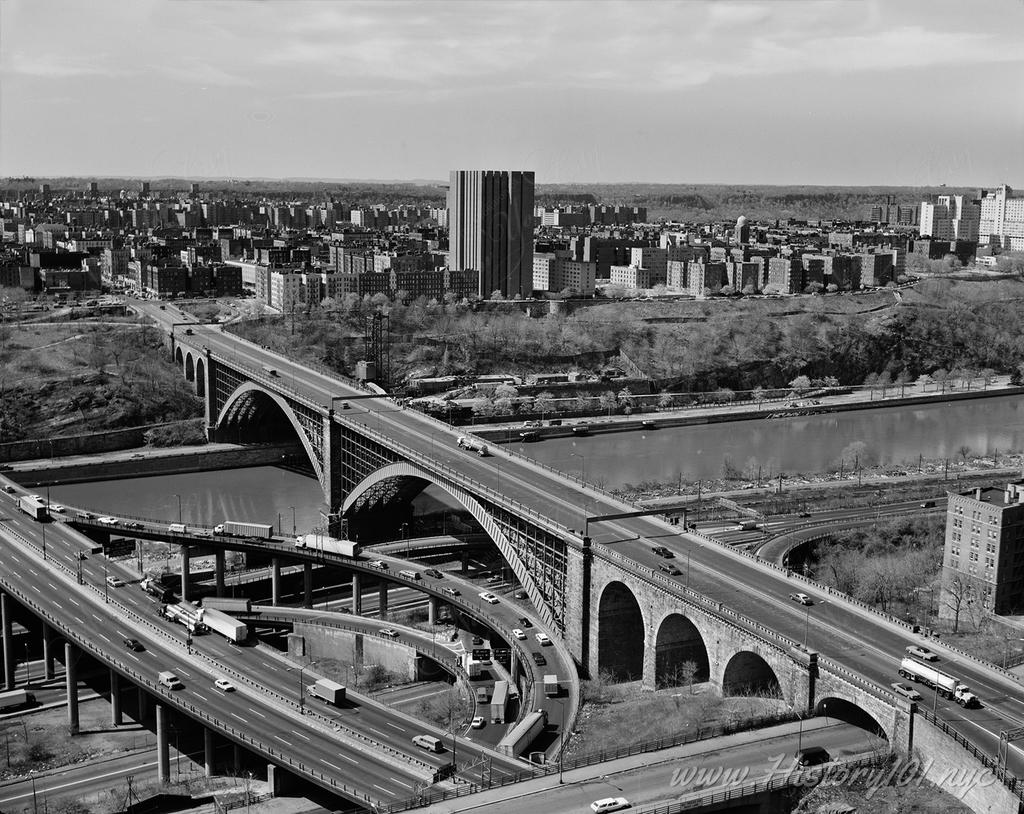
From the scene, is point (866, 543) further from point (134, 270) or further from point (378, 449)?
point (134, 270)

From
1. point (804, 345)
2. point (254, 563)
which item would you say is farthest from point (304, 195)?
point (254, 563)

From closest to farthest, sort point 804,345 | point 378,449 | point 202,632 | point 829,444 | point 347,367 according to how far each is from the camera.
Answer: point 202,632 → point 378,449 → point 829,444 → point 347,367 → point 804,345

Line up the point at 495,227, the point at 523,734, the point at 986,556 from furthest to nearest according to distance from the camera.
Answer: the point at 495,227 → the point at 986,556 → the point at 523,734

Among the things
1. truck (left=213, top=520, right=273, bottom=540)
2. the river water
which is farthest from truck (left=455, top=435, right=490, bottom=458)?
the river water

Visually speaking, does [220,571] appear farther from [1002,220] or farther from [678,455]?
[1002,220]

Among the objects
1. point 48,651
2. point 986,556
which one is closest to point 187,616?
point 48,651

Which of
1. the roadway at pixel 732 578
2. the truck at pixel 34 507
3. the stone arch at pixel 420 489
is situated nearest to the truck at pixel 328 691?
the stone arch at pixel 420 489
